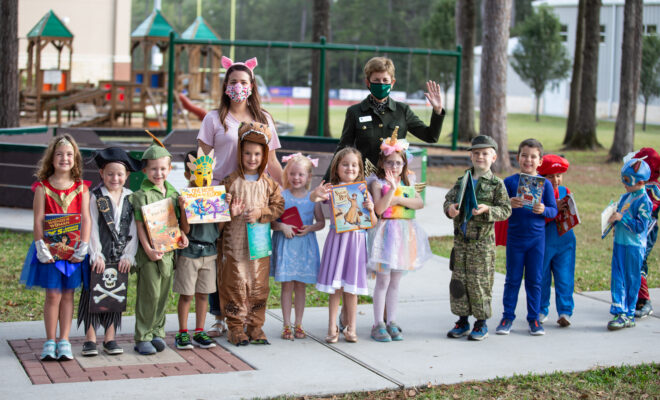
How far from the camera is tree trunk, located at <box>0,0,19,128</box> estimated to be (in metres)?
16.1

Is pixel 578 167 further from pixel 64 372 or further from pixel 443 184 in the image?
pixel 64 372

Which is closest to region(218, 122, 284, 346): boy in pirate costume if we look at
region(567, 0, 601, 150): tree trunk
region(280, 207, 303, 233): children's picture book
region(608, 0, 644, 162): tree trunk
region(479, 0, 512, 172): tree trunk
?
region(280, 207, 303, 233): children's picture book

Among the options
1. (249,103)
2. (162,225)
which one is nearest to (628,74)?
(249,103)

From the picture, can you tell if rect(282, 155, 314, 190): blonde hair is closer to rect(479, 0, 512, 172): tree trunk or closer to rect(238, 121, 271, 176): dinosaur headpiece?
rect(238, 121, 271, 176): dinosaur headpiece

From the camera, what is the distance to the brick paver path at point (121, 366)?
17.0 feet

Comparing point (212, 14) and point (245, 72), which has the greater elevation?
point (212, 14)

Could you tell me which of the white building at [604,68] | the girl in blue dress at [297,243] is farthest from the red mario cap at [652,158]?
the white building at [604,68]

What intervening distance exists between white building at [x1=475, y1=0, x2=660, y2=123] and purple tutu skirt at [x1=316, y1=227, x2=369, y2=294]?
44489 mm

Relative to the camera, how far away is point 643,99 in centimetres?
4678

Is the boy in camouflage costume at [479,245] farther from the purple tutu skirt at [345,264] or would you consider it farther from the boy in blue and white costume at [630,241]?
the boy in blue and white costume at [630,241]

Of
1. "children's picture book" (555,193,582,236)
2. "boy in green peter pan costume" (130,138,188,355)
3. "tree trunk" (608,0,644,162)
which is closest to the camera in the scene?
"boy in green peter pan costume" (130,138,188,355)

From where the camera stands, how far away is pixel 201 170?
5.90 metres

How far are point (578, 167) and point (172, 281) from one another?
61.3ft

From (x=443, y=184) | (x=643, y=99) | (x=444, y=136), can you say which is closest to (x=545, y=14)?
(x=643, y=99)
